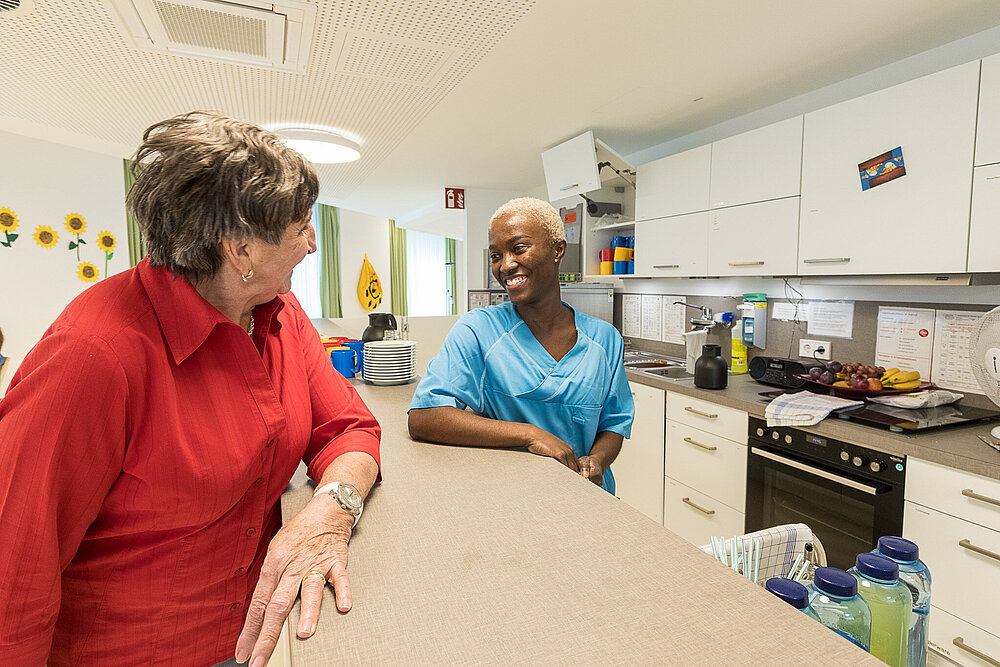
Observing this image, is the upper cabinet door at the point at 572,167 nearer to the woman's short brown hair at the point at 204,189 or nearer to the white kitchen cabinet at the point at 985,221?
the white kitchen cabinet at the point at 985,221

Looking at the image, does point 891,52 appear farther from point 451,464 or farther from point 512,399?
point 451,464

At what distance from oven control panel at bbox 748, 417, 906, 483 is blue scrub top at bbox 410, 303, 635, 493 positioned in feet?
3.54

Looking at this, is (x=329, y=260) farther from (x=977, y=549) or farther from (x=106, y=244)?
(x=977, y=549)

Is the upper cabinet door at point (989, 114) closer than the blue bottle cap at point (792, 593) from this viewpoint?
No

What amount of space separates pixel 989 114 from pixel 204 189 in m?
2.39

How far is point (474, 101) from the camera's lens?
9.40 ft

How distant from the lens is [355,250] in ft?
23.7

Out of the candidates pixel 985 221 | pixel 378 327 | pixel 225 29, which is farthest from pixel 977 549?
pixel 225 29

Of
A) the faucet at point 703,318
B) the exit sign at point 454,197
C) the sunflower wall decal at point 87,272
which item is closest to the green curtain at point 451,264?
the exit sign at point 454,197

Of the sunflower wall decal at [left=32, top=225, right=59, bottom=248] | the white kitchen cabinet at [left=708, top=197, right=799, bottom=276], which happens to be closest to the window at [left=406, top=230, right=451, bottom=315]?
the sunflower wall decal at [left=32, top=225, right=59, bottom=248]

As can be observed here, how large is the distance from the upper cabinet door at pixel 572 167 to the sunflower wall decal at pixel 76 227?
3.44 metres

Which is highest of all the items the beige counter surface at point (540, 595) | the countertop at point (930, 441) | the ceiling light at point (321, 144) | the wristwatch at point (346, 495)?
the ceiling light at point (321, 144)

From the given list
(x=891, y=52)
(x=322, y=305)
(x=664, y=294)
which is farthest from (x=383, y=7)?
(x=322, y=305)

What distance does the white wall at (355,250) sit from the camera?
7.11 meters
